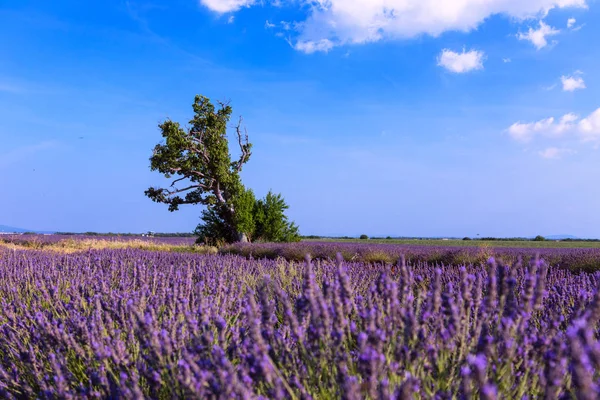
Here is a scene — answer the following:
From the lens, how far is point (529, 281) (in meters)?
1.59

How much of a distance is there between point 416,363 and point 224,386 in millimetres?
741

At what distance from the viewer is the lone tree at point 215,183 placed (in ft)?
54.2

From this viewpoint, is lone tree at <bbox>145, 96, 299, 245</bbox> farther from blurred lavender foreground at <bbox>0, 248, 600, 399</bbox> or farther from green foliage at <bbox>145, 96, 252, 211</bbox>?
blurred lavender foreground at <bbox>0, 248, 600, 399</bbox>

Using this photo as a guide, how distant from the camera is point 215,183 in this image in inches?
724

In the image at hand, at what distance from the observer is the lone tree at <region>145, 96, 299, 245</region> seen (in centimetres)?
1652

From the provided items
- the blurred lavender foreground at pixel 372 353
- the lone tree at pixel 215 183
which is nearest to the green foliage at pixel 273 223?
the lone tree at pixel 215 183

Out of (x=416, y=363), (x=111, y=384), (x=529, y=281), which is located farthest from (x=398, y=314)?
(x=111, y=384)

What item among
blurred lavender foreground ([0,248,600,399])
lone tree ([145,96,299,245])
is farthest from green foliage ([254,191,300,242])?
blurred lavender foreground ([0,248,600,399])

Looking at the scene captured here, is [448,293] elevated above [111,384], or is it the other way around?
[448,293]

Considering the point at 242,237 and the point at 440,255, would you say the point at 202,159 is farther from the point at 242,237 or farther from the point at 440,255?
the point at 440,255

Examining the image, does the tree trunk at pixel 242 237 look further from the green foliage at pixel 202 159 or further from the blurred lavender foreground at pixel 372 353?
the blurred lavender foreground at pixel 372 353

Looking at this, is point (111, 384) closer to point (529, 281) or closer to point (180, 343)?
point (180, 343)

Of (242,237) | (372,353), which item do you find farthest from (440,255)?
(242,237)

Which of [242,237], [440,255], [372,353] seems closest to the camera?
[372,353]
